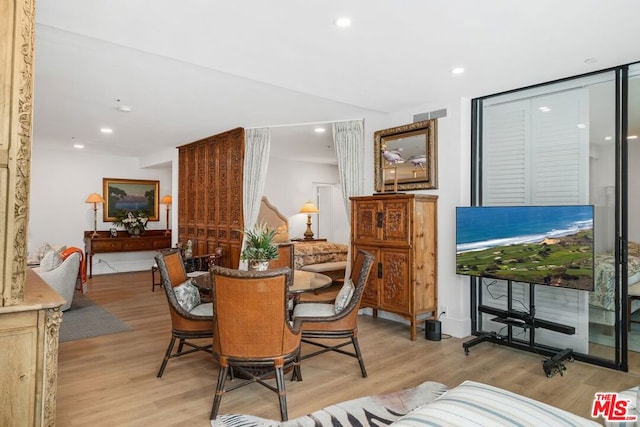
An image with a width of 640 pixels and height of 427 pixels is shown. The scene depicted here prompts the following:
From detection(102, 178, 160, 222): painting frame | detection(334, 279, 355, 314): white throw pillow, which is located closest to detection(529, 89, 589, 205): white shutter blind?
detection(334, 279, 355, 314): white throw pillow

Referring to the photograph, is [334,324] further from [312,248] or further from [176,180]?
[176,180]

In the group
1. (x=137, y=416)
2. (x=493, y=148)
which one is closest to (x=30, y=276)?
(x=137, y=416)

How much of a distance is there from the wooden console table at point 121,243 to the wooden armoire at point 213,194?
1.33 metres

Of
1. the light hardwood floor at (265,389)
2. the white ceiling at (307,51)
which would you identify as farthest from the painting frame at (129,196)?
the light hardwood floor at (265,389)

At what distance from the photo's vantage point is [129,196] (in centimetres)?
923

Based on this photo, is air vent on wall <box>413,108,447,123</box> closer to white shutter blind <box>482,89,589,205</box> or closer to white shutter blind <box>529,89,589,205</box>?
white shutter blind <box>482,89,589,205</box>

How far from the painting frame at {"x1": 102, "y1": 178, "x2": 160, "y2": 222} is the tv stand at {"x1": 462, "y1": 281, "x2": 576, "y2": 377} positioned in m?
7.92

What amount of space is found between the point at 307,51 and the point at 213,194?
169 inches

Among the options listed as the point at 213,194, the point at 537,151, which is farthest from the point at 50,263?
the point at 537,151

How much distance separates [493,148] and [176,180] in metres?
5.97

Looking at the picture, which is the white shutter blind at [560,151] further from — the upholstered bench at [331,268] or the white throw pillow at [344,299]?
the upholstered bench at [331,268]

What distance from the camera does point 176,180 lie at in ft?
26.2

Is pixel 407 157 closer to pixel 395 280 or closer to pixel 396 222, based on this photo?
pixel 396 222

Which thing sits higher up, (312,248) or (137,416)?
(312,248)
